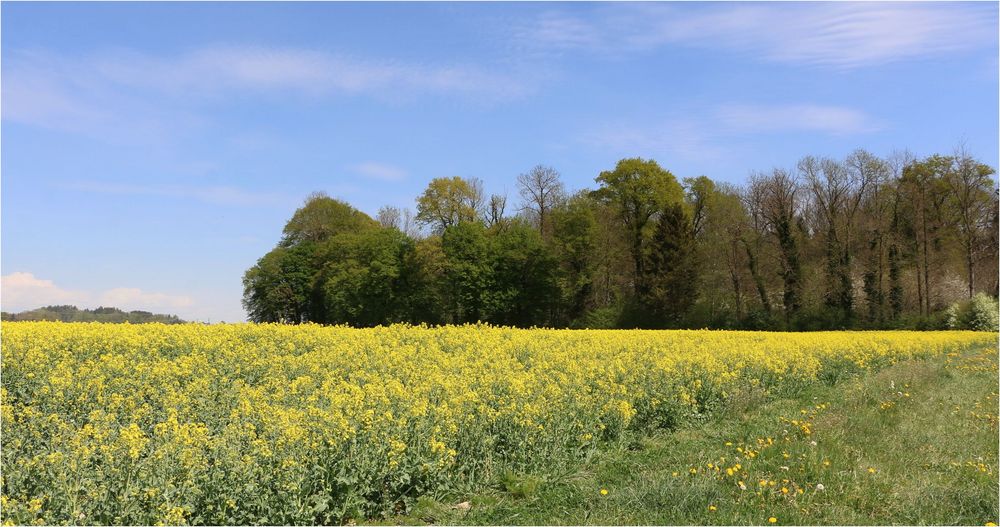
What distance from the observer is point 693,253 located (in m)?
43.9

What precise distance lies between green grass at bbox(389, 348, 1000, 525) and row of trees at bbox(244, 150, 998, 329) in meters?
32.7

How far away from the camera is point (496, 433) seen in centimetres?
754

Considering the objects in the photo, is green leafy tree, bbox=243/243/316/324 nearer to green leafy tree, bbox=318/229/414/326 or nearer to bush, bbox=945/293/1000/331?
green leafy tree, bbox=318/229/414/326

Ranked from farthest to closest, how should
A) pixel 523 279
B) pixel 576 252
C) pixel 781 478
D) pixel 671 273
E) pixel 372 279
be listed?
pixel 372 279 → pixel 523 279 → pixel 576 252 → pixel 671 273 → pixel 781 478

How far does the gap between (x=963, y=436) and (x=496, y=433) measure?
6.04 m

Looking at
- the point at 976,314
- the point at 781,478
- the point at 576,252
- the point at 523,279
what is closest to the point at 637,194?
the point at 576,252

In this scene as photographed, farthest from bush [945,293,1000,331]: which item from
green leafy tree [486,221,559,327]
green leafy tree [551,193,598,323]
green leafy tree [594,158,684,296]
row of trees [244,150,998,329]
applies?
green leafy tree [486,221,559,327]

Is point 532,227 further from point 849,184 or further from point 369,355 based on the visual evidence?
point 369,355

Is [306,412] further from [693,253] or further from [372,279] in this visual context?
[372,279]

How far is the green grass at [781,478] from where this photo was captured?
19.2 ft

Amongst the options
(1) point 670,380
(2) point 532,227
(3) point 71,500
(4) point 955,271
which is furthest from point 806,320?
(3) point 71,500

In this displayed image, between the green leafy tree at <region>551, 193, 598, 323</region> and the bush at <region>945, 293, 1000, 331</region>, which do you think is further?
the green leafy tree at <region>551, 193, 598, 323</region>

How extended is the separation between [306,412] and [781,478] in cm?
493

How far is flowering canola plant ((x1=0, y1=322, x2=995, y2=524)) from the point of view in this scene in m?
5.31
